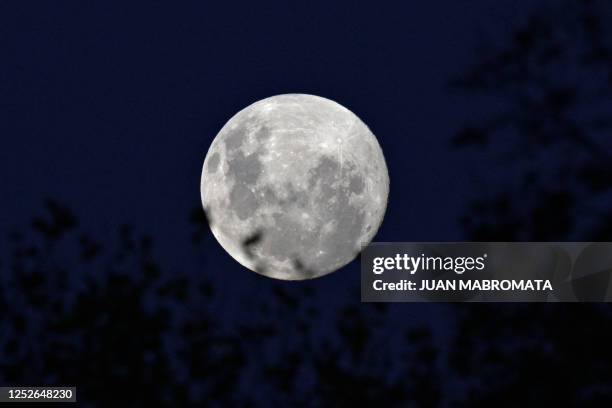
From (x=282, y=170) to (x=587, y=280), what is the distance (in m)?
3.70

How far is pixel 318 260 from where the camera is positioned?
686 cm

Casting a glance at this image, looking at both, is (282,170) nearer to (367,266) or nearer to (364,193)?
(364,193)

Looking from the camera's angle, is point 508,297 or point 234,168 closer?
point 234,168

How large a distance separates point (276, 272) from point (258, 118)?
64.6 inches

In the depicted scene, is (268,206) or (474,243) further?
(474,243)

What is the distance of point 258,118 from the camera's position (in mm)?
7004

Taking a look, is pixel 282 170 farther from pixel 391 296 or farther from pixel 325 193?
pixel 391 296

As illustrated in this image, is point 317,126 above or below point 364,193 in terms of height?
above

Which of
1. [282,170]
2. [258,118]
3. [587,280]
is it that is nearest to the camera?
[282,170]

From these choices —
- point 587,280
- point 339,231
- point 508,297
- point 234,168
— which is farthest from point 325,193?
point 587,280

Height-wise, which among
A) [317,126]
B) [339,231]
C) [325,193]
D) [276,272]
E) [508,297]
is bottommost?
[508,297]

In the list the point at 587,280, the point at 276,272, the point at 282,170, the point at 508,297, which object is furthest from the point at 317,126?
the point at 587,280

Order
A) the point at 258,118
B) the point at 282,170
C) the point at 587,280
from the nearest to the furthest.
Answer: the point at 282,170
the point at 258,118
the point at 587,280

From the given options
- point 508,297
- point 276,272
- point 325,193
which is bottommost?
point 508,297
